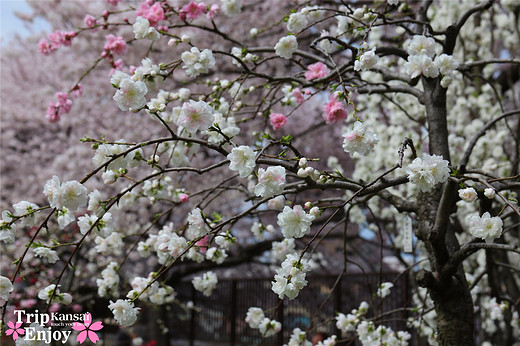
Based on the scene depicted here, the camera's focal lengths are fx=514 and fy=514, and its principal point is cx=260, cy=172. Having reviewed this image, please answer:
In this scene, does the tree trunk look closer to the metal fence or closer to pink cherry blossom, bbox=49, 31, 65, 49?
pink cherry blossom, bbox=49, 31, 65, 49

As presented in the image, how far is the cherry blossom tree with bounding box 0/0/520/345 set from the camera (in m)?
1.61

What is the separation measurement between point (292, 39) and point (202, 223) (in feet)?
2.69

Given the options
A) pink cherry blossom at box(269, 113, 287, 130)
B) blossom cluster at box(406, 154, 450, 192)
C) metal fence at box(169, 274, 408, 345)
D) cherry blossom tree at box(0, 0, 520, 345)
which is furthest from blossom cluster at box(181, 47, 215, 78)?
metal fence at box(169, 274, 408, 345)

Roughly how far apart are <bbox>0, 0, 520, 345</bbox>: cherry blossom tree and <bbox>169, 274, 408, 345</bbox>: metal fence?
1.83ft

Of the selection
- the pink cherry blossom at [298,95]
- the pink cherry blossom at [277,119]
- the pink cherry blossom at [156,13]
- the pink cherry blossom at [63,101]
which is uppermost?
the pink cherry blossom at [156,13]

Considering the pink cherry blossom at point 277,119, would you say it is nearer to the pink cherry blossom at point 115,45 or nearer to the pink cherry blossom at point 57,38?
the pink cherry blossom at point 115,45

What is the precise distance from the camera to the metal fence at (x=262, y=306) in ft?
17.6

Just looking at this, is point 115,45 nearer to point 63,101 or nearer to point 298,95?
point 63,101

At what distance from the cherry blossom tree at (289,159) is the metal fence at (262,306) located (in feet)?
1.83

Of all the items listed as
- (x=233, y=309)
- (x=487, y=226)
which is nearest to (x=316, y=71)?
(x=487, y=226)

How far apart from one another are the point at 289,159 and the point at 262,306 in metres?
5.14

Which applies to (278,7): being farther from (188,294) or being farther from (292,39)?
(188,294)

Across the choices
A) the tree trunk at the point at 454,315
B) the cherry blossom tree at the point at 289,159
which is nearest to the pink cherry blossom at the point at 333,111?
the cherry blossom tree at the point at 289,159

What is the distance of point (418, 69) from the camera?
1.92 metres
